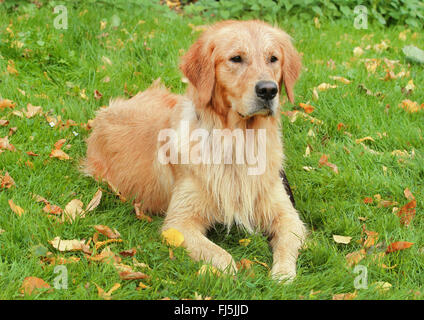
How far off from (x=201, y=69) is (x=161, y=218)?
1.12m

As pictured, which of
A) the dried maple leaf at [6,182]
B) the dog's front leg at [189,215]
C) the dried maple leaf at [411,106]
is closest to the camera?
the dog's front leg at [189,215]

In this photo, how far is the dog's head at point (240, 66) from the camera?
3.15m

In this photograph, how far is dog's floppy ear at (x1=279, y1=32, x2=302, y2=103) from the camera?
3.50 meters

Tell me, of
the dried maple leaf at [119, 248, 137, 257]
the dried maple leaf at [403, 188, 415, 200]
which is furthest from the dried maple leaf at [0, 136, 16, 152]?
the dried maple leaf at [403, 188, 415, 200]

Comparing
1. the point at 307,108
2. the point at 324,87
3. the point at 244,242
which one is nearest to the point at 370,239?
the point at 244,242

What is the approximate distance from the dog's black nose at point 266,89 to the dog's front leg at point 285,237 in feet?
2.54

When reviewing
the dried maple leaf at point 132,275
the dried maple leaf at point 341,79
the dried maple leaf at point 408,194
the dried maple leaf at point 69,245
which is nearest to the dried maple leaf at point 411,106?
the dried maple leaf at point 341,79

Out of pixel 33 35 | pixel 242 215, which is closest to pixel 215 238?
pixel 242 215

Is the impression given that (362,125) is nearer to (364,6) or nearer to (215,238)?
(215,238)

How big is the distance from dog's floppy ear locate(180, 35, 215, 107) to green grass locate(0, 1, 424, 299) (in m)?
0.98

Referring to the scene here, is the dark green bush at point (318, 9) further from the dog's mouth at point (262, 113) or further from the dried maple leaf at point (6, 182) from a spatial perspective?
the dried maple leaf at point (6, 182)

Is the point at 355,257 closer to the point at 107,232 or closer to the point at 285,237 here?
the point at 285,237

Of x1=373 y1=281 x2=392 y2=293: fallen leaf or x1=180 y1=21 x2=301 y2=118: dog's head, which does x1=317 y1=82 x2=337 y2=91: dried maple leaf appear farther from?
x1=373 y1=281 x2=392 y2=293: fallen leaf

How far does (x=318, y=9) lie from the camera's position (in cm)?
700
